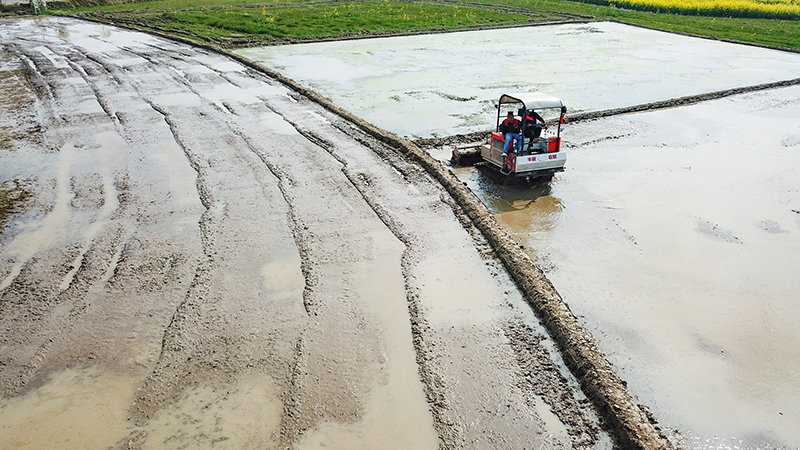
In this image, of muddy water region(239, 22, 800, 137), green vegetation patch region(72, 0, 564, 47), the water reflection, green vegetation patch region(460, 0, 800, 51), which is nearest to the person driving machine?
the water reflection

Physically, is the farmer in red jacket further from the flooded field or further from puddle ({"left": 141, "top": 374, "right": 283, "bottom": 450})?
puddle ({"left": 141, "top": 374, "right": 283, "bottom": 450})

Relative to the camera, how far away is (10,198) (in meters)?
10.7

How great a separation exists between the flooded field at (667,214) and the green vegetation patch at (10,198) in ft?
28.2

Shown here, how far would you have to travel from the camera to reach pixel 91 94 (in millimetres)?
17688

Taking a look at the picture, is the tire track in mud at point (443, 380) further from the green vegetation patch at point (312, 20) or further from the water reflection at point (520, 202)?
the green vegetation patch at point (312, 20)

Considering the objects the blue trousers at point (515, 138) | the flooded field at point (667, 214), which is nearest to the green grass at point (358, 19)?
the flooded field at point (667, 214)

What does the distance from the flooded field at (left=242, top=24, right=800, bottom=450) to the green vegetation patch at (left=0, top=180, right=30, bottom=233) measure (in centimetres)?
859

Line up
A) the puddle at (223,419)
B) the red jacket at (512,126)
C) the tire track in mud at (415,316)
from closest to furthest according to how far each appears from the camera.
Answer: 1. the puddle at (223,419)
2. the tire track in mud at (415,316)
3. the red jacket at (512,126)

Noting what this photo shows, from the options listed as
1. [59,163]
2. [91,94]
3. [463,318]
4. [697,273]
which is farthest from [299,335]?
[91,94]

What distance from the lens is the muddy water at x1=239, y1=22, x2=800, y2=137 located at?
665 inches

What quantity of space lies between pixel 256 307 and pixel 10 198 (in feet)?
21.4

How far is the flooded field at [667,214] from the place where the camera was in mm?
6520

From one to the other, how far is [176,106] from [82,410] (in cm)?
1226

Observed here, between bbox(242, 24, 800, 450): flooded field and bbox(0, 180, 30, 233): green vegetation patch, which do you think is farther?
bbox(0, 180, 30, 233): green vegetation patch
